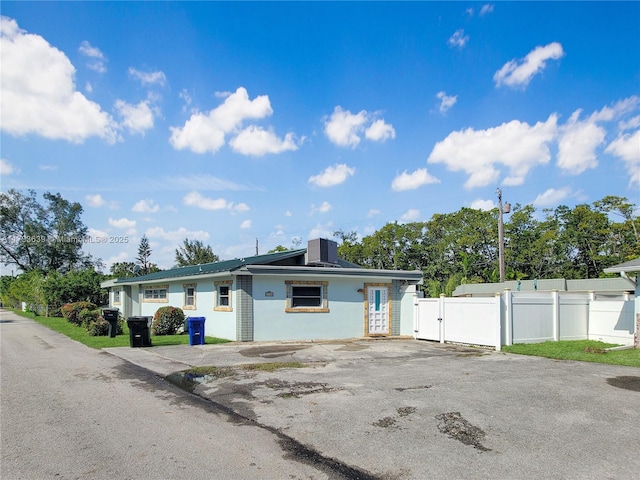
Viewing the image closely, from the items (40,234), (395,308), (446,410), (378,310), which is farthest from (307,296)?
(40,234)

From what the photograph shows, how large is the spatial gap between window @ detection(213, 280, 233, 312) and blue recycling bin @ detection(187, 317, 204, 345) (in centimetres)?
181

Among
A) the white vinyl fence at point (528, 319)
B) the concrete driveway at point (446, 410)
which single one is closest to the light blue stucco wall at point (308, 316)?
the white vinyl fence at point (528, 319)

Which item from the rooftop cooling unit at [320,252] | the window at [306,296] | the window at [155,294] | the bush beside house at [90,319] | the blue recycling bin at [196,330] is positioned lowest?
the bush beside house at [90,319]

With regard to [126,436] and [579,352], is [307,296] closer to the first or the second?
[579,352]

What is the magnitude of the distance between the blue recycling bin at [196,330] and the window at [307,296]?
3.28m

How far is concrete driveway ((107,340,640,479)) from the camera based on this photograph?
4652 mm

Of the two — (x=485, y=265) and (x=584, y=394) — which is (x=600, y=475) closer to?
(x=584, y=394)

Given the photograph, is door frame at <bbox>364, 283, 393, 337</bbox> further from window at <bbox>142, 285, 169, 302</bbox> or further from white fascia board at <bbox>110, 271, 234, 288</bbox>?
window at <bbox>142, 285, 169, 302</bbox>

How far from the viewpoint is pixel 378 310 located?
58.7 feet

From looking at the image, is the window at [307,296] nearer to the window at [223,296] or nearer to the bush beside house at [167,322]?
the window at [223,296]

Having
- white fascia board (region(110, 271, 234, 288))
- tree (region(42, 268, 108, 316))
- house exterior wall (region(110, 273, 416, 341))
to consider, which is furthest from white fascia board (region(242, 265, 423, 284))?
tree (region(42, 268, 108, 316))

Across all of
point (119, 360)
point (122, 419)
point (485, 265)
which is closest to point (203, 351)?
point (119, 360)

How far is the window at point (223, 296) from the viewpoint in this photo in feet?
54.3

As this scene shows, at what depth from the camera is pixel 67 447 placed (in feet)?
16.5
